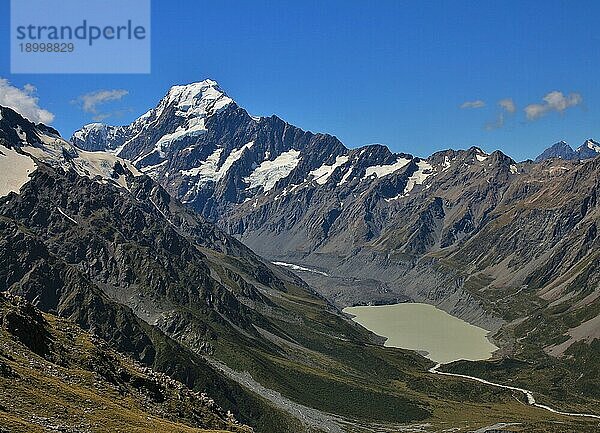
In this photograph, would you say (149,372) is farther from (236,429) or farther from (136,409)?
(136,409)

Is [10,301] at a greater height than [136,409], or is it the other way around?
[10,301]

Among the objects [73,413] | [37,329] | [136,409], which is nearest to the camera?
[73,413]

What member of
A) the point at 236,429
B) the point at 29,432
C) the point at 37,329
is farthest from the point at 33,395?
the point at 236,429

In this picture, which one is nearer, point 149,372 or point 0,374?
point 0,374

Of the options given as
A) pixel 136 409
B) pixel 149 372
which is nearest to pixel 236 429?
pixel 149 372

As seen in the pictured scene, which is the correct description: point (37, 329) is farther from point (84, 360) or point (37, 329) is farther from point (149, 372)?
point (149, 372)

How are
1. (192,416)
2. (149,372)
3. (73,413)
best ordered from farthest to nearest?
(149,372) → (192,416) → (73,413)
